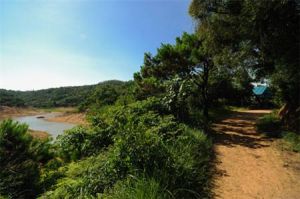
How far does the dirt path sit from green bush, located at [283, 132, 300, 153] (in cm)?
37

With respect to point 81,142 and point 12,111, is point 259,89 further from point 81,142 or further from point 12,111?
point 12,111

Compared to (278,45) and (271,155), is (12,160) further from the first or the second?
(278,45)

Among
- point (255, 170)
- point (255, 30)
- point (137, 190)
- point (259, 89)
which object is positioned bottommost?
point (255, 170)

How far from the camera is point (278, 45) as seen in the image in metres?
8.08

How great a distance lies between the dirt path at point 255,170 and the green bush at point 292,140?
0.37 m

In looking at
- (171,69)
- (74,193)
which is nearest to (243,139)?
(171,69)

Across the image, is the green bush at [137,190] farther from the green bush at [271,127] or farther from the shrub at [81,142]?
the green bush at [271,127]

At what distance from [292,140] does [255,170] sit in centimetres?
313

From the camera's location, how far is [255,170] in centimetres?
659

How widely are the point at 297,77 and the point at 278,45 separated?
1.10 m

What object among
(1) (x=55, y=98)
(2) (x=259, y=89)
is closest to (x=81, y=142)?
(2) (x=259, y=89)

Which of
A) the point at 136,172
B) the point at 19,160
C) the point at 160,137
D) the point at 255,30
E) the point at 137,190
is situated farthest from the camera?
the point at 255,30

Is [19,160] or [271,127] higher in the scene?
[271,127]

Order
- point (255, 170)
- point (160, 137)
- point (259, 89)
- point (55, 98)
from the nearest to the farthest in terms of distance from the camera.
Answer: point (160, 137) < point (255, 170) < point (259, 89) < point (55, 98)
